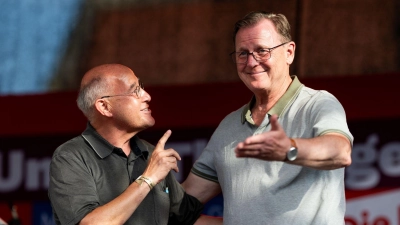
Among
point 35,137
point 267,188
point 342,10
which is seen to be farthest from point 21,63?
point 267,188

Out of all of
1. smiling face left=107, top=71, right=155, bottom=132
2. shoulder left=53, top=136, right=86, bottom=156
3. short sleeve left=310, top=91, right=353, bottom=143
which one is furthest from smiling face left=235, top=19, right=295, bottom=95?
shoulder left=53, top=136, right=86, bottom=156

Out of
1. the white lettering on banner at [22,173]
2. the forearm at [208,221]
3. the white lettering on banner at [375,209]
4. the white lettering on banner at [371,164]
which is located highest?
the forearm at [208,221]

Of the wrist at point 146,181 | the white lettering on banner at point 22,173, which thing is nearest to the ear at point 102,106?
the wrist at point 146,181

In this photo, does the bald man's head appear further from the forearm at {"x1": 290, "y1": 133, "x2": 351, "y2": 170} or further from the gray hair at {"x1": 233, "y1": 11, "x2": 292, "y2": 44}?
the forearm at {"x1": 290, "y1": 133, "x2": 351, "y2": 170}

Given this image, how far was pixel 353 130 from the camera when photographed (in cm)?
511

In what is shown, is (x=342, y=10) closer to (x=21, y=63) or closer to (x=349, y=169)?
(x=349, y=169)

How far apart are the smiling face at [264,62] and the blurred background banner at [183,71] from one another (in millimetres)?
1800

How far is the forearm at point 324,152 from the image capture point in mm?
2805

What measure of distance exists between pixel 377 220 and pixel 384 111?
2.20 ft

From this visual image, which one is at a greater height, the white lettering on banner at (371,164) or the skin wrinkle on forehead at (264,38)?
the skin wrinkle on forehead at (264,38)

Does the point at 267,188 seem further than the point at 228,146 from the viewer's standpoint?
No

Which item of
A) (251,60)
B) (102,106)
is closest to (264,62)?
(251,60)

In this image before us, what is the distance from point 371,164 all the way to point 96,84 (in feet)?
6.91

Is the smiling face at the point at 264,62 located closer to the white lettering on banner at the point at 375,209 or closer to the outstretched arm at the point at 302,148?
the outstretched arm at the point at 302,148
